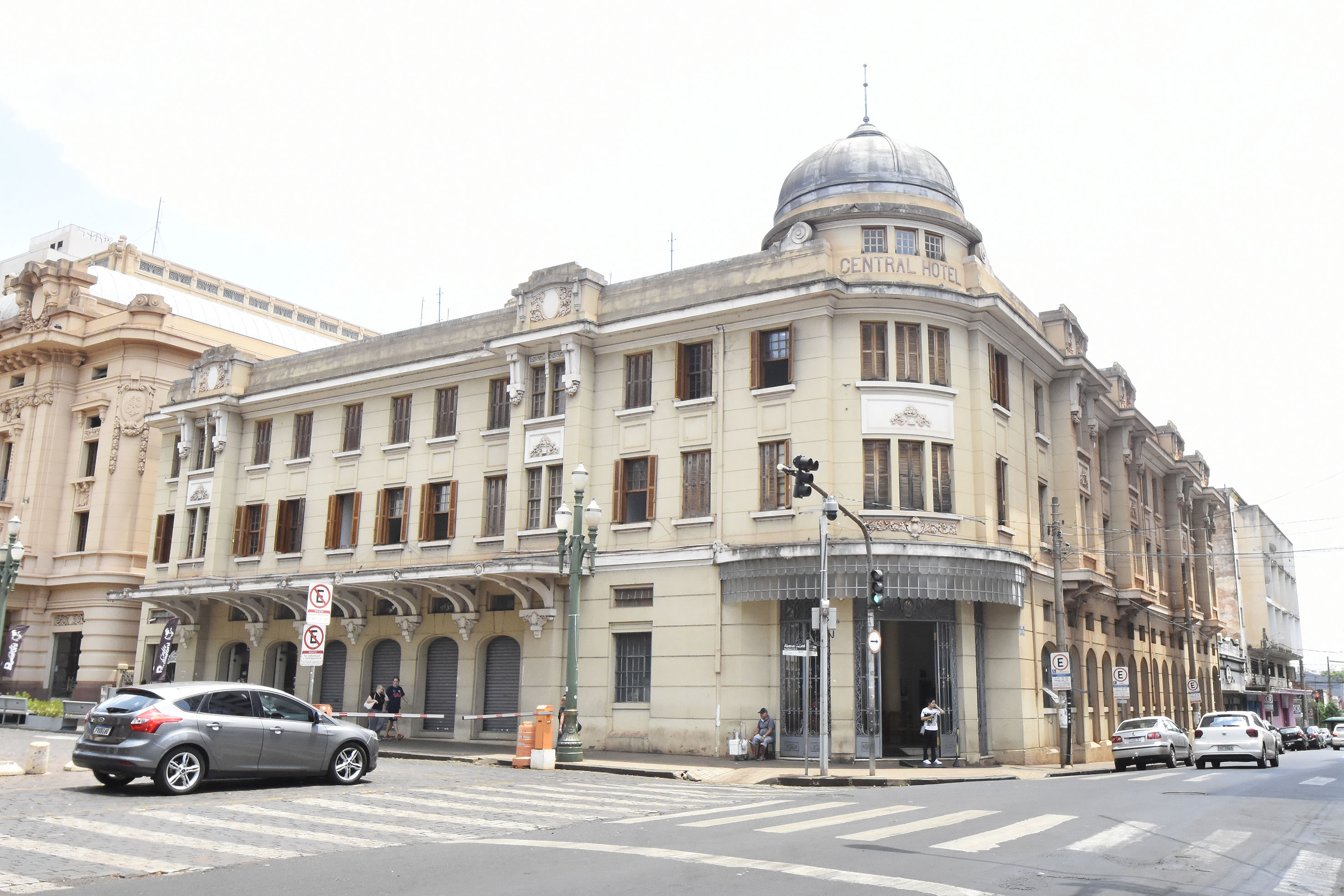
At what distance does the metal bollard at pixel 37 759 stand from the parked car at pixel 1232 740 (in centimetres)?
2639

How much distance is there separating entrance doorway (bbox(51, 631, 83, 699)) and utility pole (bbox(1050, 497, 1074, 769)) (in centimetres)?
3769

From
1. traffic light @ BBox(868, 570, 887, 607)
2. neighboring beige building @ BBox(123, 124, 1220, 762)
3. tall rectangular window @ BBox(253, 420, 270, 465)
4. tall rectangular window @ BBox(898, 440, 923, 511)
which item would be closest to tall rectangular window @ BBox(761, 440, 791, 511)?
neighboring beige building @ BBox(123, 124, 1220, 762)

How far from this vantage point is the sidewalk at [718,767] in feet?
72.0

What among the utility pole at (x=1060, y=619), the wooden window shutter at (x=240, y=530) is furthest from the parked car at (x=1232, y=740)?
the wooden window shutter at (x=240, y=530)

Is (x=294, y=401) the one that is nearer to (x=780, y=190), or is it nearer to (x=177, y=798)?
(x=780, y=190)

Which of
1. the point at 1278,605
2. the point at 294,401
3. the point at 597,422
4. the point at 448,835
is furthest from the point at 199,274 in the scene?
the point at 1278,605

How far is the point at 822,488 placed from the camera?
85.9 feet

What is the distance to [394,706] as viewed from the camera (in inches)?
1214

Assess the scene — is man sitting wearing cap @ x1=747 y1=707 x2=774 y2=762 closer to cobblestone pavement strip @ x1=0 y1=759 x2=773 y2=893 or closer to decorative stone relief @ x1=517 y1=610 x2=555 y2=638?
cobblestone pavement strip @ x1=0 y1=759 x2=773 y2=893

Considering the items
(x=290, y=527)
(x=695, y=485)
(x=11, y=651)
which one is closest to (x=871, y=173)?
(x=695, y=485)

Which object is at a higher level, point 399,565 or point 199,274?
point 199,274

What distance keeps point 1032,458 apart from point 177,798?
2383 centimetres

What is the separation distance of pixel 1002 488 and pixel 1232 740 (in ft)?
28.7

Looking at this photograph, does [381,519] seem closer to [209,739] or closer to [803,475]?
[803,475]
